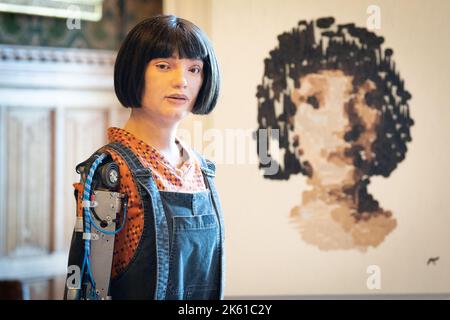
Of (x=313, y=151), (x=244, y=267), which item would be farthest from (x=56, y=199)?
(x=313, y=151)

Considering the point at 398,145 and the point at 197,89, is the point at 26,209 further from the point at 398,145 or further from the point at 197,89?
the point at 197,89

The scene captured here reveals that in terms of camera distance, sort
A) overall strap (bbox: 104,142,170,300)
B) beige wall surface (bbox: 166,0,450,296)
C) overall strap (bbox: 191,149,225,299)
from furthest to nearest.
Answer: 1. beige wall surface (bbox: 166,0,450,296)
2. overall strap (bbox: 191,149,225,299)
3. overall strap (bbox: 104,142,170,300)

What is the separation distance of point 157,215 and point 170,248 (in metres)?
0.05

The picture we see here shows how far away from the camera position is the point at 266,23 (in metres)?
2.13

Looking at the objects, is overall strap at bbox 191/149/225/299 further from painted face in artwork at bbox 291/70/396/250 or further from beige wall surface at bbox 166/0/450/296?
painted face in artwork at bbox 291/70/396/250

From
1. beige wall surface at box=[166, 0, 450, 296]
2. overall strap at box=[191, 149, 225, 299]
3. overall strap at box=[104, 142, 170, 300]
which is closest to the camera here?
overall strap at box=[104, 142, 170, 300]

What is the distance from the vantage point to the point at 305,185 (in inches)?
85.5

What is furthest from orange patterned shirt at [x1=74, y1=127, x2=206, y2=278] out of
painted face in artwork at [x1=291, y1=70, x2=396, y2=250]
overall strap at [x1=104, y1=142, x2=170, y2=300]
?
painted face in artwork at [x1=291, y1=70, x2=396, y2=250]

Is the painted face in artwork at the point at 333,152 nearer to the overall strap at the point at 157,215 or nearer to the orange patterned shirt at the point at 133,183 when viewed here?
the orange patterned shirt at the point at 133,183

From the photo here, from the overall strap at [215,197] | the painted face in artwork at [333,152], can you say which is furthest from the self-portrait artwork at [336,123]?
the overall strap at [215,197]

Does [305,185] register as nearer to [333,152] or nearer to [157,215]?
[333,152]

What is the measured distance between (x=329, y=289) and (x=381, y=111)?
0.66 m

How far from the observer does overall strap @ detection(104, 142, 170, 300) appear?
909 mm
